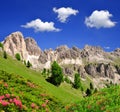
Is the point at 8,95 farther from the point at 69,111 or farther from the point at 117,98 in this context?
the point at 117,98

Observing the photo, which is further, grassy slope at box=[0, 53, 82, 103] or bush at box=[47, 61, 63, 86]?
bush at box=[47, 61, 63, 86]

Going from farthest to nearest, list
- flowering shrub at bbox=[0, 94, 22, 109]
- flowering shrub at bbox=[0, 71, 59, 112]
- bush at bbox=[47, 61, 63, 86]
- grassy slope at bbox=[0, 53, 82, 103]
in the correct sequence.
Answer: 1. bush at bbox=[47, 61, 63, 86]
2. grassy slope at bbox=[0, 53, 82, 103]
3. flowering shrub at bbox=[0, 71, 59, 112]
4. flowering shrub at bbox=[0, 94, 22, 109]

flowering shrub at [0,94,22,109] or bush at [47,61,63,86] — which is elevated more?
bush at [47,61,63,86]

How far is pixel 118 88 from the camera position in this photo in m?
41.9

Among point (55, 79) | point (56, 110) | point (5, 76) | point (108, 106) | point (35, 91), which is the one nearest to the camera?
point (108, 106)

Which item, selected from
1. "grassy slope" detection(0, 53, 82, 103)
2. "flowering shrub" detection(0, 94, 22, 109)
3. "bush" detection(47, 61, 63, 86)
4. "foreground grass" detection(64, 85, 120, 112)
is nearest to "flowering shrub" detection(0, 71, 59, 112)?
"flowering shrub" detection(0, 94, 22, 109)

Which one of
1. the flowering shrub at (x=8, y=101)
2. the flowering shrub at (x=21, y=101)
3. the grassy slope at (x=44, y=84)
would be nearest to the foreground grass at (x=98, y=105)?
the flowering shrub at (x=21, y=101)

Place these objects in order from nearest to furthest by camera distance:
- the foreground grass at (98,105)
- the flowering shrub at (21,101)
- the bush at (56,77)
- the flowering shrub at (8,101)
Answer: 1. the flowering shrub at (8,101)
2. the flowering shrub at (21,101)
3. the foreground grass at (98,105)
4. the bush at (56,77)

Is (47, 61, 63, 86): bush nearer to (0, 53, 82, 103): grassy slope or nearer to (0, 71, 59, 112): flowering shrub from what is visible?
(0, 53, 82, 103): grassy slope

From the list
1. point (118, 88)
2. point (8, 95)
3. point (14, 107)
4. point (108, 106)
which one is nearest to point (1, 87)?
point (8, 95)

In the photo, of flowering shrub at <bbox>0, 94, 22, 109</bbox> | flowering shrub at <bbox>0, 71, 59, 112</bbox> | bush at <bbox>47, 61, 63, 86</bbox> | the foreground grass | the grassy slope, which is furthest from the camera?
bush at <bbox>47, 61, 63, 86</bbox>

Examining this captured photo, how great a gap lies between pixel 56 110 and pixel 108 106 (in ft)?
35.6

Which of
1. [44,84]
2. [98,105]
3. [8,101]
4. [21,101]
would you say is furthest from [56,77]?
[8,101]

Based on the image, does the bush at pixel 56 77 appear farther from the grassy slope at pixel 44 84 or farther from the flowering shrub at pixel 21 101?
the flowering shrub at pixel 21 101
